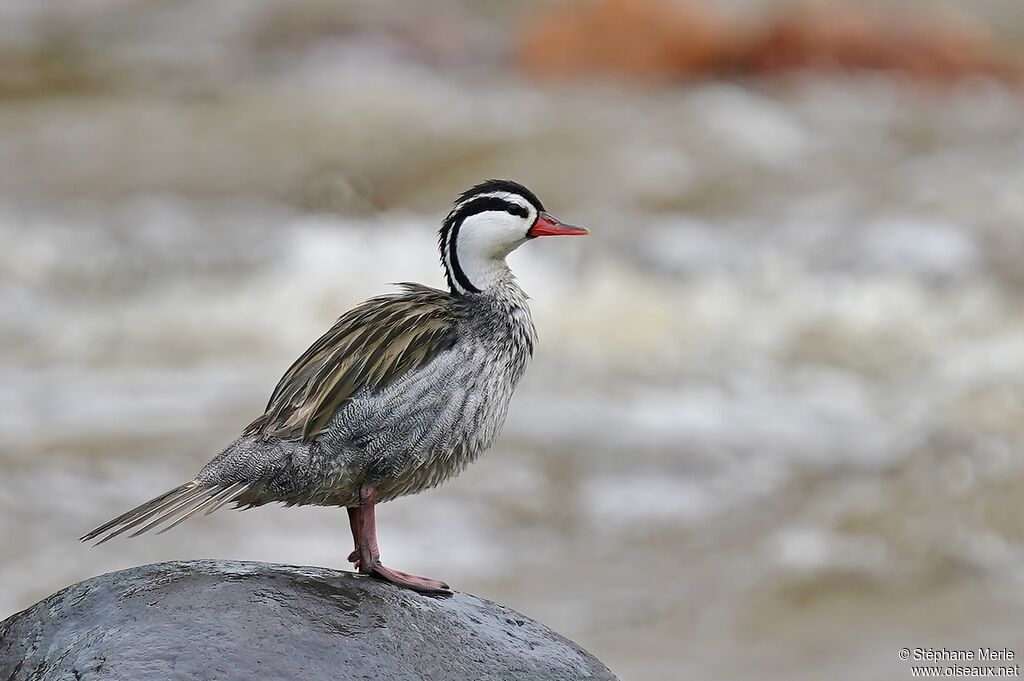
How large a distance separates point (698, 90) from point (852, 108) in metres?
2.28

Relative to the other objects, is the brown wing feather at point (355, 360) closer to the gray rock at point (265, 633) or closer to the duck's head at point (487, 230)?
the duck's head at point (487, 230)

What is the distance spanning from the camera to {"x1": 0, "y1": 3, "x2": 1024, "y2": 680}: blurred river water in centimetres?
1029

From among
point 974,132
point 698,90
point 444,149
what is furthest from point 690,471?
point 698,90

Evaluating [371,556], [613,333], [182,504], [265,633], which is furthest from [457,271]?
[613,333]

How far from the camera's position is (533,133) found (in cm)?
2053

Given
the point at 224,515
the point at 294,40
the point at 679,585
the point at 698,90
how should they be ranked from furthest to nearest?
the point at 294,40 → the point at 698,90 → the point at 224,515 → the point at 679,585

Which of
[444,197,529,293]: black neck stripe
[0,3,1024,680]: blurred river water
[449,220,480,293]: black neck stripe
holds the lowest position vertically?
[449,220,480,293]: black neck stripe

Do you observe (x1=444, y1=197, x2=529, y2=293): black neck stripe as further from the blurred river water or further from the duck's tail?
the blurred river water

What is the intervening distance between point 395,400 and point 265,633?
86 centimetres

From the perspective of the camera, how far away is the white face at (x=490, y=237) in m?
5.39

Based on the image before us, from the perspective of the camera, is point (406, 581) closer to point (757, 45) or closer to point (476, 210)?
point (476, 210)

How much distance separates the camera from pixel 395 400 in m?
5.02

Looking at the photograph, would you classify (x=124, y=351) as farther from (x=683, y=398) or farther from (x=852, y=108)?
(x=852, y=108)

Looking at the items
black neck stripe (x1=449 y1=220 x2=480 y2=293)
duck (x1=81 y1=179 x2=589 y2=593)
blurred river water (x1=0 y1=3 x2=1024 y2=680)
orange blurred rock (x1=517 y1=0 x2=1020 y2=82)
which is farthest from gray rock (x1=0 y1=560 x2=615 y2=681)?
orange blurred rock (x1=517 y1=0 x2=1020 y2=82)
